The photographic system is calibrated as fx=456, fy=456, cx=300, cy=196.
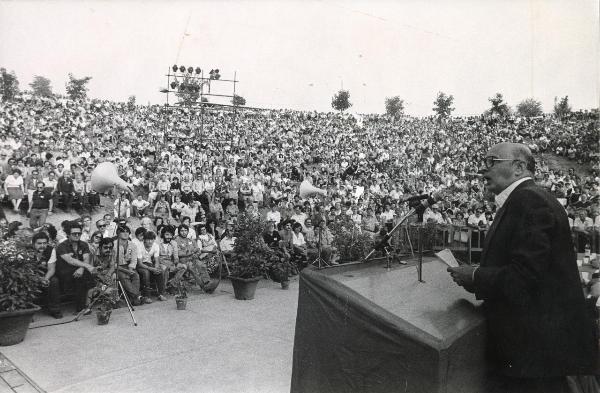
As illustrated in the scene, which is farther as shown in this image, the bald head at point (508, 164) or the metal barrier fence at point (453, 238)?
the metal barrier fence at point (453, 238)

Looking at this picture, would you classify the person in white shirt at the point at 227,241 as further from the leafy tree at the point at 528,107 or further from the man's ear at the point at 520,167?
the leafy tree at the point at 528,107

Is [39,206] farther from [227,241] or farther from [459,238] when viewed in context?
[459,238]

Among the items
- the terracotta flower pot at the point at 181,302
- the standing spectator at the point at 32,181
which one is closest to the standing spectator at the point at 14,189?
the standing spectator at the point at 32,181

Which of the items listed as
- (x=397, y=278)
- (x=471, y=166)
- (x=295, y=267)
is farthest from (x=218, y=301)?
(x=471, y=166)

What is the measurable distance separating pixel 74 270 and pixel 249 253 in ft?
7.77

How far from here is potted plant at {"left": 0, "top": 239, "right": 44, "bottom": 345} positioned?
4.45 meters

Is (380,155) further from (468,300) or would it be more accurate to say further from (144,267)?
(468,300)

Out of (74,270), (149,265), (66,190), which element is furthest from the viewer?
(66,190)

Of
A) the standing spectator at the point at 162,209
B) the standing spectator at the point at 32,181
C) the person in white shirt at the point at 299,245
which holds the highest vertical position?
the standing spectator at the point at 32,181

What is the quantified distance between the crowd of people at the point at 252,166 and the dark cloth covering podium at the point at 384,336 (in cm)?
157

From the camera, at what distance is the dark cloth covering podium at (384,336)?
164cm

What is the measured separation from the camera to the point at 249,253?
6879mm

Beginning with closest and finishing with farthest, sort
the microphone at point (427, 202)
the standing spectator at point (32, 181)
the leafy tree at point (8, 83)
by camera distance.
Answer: the microphone at point (427, 202) → the standing spectator at point (32, 181) → the leafy tree at point (8, 83)

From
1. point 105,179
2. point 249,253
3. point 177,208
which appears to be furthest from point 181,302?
point 177,208
